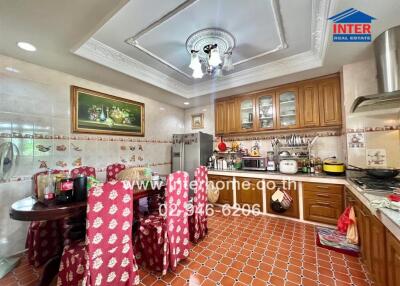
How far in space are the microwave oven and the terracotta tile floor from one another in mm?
1118

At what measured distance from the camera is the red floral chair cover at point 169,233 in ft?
5.25

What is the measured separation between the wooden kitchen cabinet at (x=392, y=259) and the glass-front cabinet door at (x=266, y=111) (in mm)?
2307

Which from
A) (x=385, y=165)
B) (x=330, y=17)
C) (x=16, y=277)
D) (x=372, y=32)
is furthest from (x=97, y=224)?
(x=385, y=165)

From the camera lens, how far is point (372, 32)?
173 cm

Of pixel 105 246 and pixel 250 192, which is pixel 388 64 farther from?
pixel 105 246

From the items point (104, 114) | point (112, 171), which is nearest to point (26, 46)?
point (104, 114)

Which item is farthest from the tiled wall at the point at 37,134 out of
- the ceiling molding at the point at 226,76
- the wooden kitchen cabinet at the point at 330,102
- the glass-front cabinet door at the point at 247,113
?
the wooden kitchen cabinet at the point at 330,102

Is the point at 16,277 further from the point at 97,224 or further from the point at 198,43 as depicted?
the point at 198,43

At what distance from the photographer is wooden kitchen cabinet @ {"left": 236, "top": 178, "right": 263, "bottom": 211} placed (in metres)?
3.00

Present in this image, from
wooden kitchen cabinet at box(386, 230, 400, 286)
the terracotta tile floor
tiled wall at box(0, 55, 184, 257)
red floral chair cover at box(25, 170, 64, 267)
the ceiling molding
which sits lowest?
the terracotta tile floor

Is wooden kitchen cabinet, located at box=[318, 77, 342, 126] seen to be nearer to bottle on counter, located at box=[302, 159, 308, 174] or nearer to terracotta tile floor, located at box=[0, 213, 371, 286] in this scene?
bottle on counter, located at box=[302, 159, 308, 174]

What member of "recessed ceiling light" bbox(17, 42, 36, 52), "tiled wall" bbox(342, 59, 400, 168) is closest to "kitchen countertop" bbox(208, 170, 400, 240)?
"tiled wall" bbox(342, 59, 400, 168)

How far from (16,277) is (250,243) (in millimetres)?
2407

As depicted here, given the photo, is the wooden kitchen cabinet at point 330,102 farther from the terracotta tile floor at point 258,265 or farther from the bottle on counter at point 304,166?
the terracotta tile floor at point 258,265
